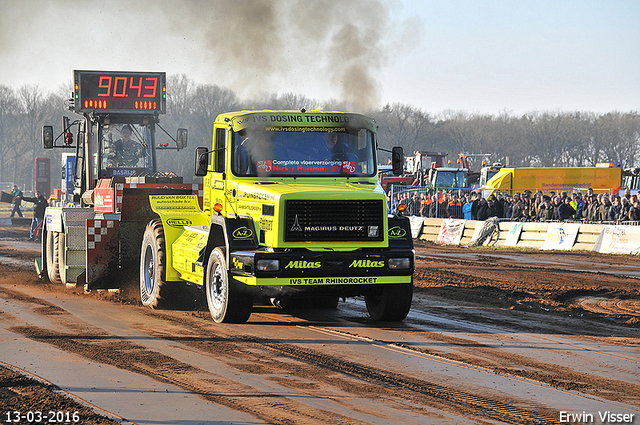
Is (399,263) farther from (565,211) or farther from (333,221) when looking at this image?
(565,211)

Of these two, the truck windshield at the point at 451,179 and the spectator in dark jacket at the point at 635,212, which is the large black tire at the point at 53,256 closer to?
the spectator in dark jacket at the point at 635,212

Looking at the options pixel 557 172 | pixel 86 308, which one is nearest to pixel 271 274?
pixel 86 308

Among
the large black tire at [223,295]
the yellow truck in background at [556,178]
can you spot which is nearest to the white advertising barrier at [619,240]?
the large black tire at [223,295]

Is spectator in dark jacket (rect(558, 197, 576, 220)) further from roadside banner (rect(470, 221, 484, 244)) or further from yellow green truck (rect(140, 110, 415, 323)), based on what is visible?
yellow green truck (rect(140, 110, 415, 323))

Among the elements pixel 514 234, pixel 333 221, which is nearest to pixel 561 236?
pixel 514 234

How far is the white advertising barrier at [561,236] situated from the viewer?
23531 mm

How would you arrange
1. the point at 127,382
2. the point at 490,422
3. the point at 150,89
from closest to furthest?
the point at 490,422
the point at 127,382
the point at 150,89

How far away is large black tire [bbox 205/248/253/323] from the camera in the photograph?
9.48 meters

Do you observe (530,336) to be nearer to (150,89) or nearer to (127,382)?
(127,382)

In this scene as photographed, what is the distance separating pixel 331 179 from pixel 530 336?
125 inches

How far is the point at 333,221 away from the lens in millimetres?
9227

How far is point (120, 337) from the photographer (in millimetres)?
8930

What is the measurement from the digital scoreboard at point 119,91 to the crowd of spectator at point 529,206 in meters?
8.59

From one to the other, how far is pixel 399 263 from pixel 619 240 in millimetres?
14896
